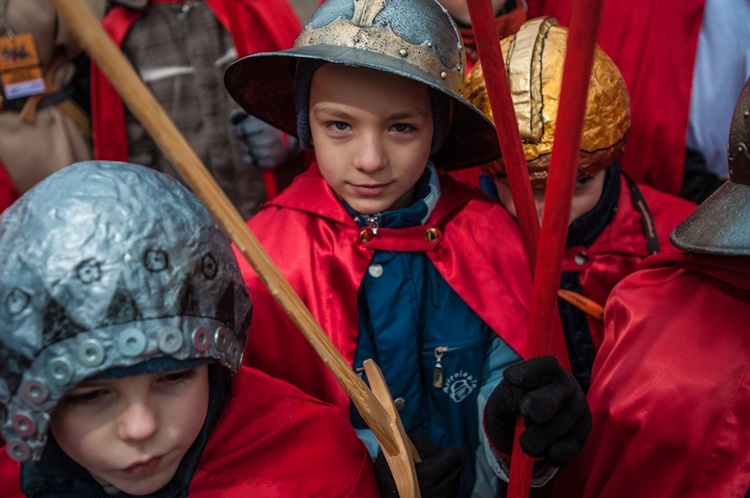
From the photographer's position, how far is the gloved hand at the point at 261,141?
281 centimetres

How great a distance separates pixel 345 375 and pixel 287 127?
1.02 metres

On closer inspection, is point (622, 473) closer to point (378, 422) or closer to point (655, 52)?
point (378, 422)

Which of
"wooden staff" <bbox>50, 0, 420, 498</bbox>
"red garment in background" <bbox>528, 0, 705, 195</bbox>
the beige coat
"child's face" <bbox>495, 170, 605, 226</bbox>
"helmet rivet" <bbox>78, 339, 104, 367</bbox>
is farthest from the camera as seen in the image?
the beige coat

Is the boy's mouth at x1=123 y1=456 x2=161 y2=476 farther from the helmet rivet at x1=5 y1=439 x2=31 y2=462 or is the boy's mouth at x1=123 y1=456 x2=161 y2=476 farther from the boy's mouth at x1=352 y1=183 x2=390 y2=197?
the boy's mouth at x1=352 y1=183 x2=390 y2=197

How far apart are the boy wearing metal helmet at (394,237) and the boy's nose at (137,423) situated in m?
0.59

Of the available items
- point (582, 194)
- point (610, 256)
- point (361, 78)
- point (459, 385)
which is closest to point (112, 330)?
point (361, 78)

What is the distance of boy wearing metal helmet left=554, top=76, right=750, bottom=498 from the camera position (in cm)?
150

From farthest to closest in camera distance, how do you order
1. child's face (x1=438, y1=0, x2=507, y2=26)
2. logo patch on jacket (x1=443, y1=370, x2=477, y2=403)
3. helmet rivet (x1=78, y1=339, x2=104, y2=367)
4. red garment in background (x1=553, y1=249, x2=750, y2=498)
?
child's face (x1=438, y1=0, x2=507, y2=26), logo patch on jacket (x1=443, y1=370, x2=477, y2=403), red garment in background (x1=553, y1=249, x2=750, y2=498), helmet rivet (x1=78, y1=339, x2=104, y2=367)

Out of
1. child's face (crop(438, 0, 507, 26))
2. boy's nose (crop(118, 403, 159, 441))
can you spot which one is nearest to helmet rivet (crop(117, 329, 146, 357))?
boy's nose (crop(118, 403, 159, 441))

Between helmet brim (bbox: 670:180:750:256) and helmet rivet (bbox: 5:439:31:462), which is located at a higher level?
helmet brim (bbox: 670:180:750:256)

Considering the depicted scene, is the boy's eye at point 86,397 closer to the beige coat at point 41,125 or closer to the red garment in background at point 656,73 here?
the beige coat at point 41,125

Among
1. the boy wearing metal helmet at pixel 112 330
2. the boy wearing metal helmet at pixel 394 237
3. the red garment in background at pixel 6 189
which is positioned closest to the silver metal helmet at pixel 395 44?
the boy wearing metal helmet at pixel 394 237

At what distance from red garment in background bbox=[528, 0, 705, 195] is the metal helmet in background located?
67 cm

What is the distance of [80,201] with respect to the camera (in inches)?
49.4
